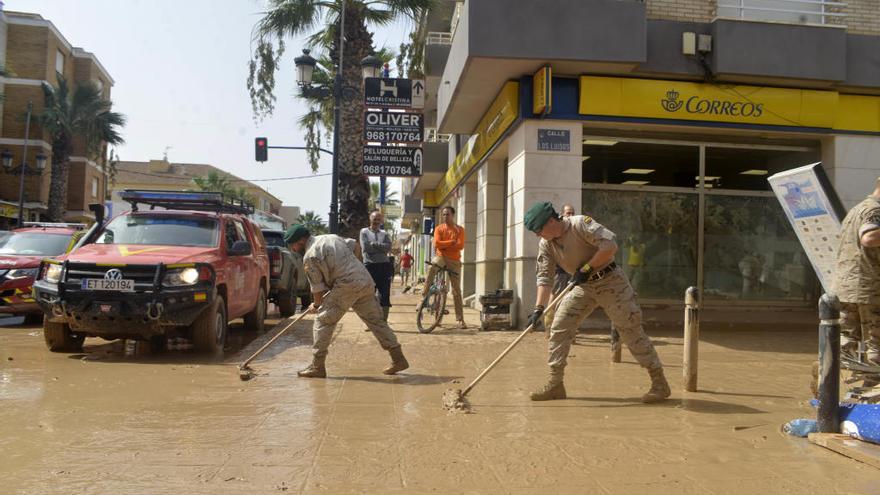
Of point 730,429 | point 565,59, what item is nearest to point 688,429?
point 730,429

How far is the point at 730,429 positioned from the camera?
4.81 meters

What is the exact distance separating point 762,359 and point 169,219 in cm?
743

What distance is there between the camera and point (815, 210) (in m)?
5.76

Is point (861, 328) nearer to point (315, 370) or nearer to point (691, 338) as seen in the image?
point (691, 338)

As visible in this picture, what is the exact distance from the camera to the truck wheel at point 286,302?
13242 millimetres

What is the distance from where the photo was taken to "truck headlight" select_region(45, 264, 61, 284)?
7664 millimetres

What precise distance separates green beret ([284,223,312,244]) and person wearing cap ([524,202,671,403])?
2.33m

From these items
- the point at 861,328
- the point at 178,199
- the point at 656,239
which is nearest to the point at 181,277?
the point at 178,199

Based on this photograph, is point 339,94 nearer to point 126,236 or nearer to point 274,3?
point 274,3

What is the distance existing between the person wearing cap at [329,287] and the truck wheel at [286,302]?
22.1 ft

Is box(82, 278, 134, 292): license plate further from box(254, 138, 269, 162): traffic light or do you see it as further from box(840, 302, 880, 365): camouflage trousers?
box(254, 138, 269, 162): traffic light

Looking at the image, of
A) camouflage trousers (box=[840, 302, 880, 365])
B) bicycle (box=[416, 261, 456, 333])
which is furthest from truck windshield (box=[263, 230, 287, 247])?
camouflage trousers (box=[840, 302, 880, 365])

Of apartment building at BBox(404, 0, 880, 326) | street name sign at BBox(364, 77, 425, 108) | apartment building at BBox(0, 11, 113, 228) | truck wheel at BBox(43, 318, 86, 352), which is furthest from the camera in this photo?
apartment building at BBox(0, 11, 113, 228)

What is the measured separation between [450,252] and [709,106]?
15.0ft
